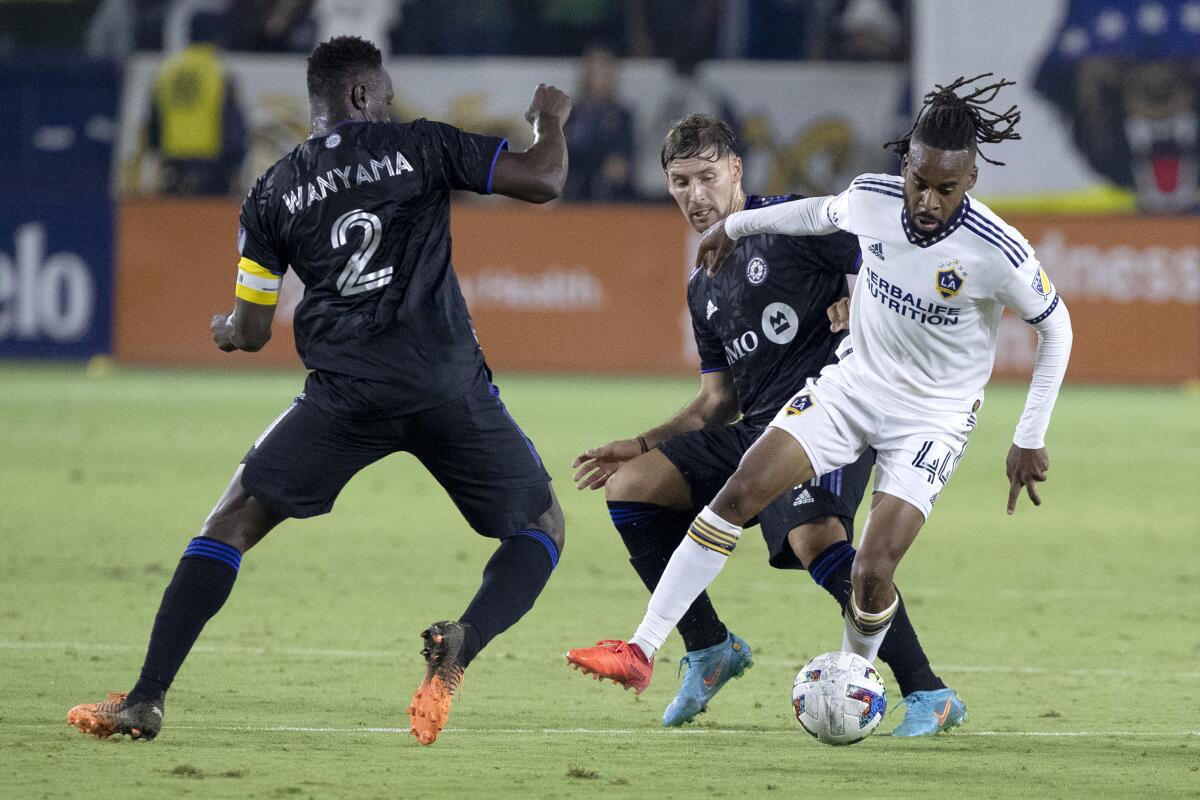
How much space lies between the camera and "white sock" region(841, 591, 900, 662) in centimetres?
572

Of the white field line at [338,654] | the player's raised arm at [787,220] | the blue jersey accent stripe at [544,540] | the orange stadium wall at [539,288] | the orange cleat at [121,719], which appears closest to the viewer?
the orange cleat at [121,719]

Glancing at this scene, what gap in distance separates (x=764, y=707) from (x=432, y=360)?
5.82 ft

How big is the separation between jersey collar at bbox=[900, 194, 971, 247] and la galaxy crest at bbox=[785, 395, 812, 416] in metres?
0.59

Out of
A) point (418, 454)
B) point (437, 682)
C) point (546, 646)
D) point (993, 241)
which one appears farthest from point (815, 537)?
point (546, 646)

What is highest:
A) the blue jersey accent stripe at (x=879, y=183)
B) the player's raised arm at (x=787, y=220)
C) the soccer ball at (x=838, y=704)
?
the blue jersey accent stripe at (x=879, y=183)

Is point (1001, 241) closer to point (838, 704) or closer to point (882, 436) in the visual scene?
point (882, 436)

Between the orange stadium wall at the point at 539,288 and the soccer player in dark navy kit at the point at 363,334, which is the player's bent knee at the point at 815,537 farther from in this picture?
the orange stadium wall at the point at 539,288

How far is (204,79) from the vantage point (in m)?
22.4

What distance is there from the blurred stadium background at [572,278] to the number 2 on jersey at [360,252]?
2356mm

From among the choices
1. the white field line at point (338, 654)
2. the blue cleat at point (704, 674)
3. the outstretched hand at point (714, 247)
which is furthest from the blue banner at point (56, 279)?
the blue cleat at point (704, 674)

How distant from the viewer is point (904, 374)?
5.79 m

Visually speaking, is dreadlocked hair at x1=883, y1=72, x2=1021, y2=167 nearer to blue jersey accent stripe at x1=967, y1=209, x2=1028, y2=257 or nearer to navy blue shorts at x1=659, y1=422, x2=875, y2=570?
blue jersey accent stripe at x1=967, y1=209, x2=1028, y2=257

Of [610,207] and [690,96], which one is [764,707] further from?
[690,96]

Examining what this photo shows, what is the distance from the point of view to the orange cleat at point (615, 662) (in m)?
5.46
